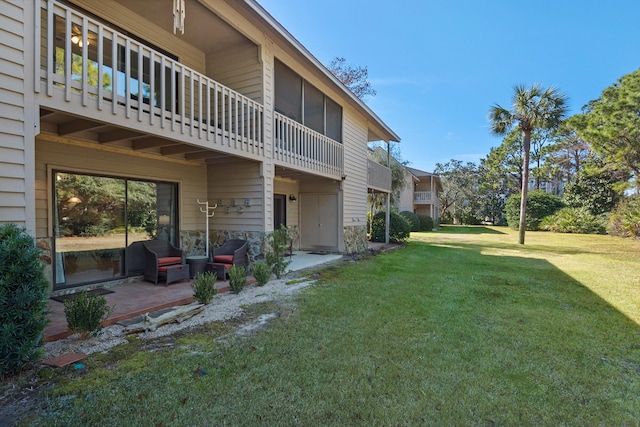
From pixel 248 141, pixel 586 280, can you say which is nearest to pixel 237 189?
pixel 248 141

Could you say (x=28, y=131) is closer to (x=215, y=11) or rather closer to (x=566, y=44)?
Answer: (x=215, y=11)

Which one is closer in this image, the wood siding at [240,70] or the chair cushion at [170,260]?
the chair cushion at [170,260]

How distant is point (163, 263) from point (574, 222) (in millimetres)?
28640

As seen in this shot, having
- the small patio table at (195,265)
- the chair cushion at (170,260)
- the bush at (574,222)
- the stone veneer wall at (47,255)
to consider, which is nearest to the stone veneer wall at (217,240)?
the chair cushion at (170,260)

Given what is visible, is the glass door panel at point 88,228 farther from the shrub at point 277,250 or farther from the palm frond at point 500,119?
the palm frond at point 500,119

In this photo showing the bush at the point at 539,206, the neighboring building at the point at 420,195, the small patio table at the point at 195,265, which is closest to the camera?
the small patio table at the point at 195,265

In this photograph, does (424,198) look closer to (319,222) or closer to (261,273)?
(319,222)

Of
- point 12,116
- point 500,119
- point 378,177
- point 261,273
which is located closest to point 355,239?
point 378,177

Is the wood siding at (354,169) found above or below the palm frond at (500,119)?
below

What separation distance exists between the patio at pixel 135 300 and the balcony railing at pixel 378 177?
8.37 meters

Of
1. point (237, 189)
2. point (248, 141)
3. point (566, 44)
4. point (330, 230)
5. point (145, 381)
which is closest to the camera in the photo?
point (145, 381)

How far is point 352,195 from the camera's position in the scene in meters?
11.9

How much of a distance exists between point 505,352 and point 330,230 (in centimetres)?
809

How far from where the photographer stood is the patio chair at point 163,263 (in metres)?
6.05
